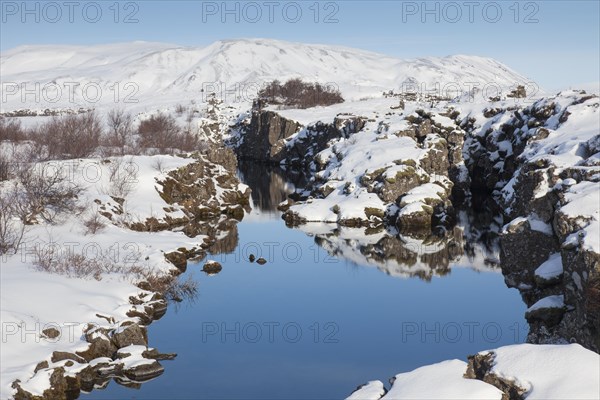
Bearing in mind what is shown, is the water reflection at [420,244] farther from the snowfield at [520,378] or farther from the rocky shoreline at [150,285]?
the snowfield at [520,378]

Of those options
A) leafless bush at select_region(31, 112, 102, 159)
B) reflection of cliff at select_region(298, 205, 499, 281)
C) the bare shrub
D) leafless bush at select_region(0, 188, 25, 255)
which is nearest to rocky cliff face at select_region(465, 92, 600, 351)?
reflection of cliff at select_region(298, 205, 499, 281)

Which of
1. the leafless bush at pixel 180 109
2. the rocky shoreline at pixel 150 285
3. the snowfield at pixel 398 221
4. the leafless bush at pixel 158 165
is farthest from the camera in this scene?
the leafless bush at pixel 180 109

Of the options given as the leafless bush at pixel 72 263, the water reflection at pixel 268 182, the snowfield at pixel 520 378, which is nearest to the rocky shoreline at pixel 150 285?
the leafless bush at pixel 72 263

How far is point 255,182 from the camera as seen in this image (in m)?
81.3

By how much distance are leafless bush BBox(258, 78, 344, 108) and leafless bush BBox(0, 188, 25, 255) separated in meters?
80.4

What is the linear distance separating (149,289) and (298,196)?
116 ft

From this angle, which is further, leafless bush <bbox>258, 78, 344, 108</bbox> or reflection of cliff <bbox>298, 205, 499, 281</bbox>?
leafless bush <bbox>258, 78, 344, 108</bbox>

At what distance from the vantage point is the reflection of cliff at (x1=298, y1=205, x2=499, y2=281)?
3975 cm

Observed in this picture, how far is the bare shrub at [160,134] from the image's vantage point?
80.6 meters

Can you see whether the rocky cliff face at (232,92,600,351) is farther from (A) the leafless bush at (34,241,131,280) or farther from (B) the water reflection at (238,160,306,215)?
(A) the leafless bush at (34,241,131,280)

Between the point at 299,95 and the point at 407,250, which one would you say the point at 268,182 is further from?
the point at 299,95

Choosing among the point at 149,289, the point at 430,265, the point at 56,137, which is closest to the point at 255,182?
the point at 56,137

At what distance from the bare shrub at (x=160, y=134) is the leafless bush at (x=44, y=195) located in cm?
2568

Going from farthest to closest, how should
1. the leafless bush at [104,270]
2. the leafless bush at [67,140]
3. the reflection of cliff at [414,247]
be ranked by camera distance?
the leafless bush at [67,140] < the reflection of cliff at [414,247] < the leafless bush at [104,270]
